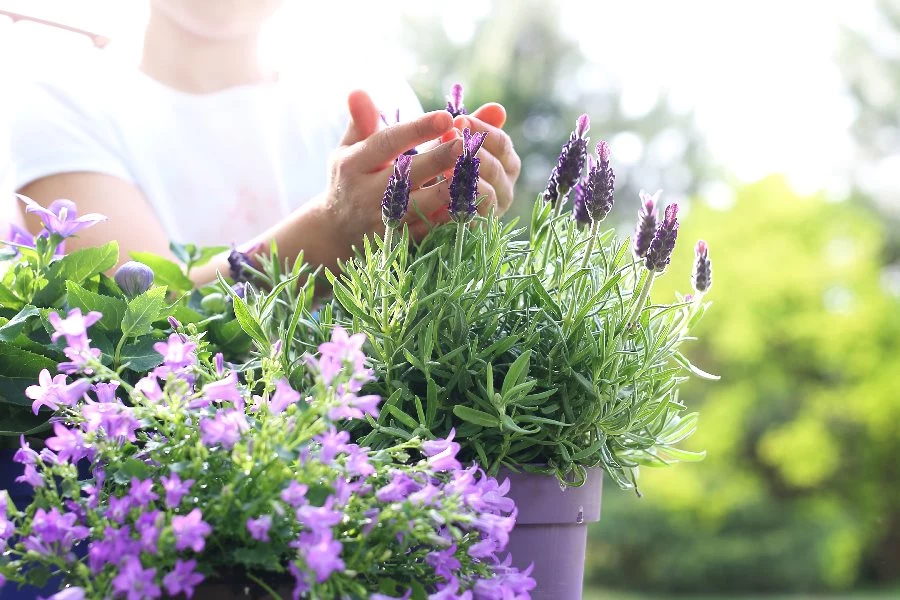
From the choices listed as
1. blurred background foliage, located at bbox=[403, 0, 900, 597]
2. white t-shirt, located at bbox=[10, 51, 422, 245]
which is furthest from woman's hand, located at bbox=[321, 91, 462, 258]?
blurred background foliage, located at bbox=[403, 0, 900, 597]

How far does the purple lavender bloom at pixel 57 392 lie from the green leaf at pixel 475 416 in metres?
0.25

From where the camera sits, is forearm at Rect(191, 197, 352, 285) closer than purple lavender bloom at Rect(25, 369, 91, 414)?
No

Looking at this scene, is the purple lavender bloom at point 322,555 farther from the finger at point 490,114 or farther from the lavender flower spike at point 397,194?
the finger at point 490,114

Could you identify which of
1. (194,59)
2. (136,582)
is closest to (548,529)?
(136,582)

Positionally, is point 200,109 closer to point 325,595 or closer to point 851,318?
point 325,595

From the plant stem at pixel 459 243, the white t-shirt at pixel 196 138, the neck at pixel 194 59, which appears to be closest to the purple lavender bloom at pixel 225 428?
the plant stem at pixel 459 243

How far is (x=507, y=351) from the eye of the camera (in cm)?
72

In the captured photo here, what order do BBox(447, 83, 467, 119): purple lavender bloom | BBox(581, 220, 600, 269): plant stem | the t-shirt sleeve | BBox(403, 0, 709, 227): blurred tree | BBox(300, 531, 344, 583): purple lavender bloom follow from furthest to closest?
BBox(403, 0, 709, 227): blurred tree → the t-shirt sleeve → BBox(447, 83, 467, 119): purple lavender bloom → BBox(581, 220, 600, 269): plant stem → BBox(300, 531, 344, 583): purple lavender bloom

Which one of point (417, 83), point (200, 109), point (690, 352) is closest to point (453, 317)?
point (417, 83)

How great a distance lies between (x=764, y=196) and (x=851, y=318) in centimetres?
178

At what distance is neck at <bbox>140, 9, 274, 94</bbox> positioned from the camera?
154 centimetres

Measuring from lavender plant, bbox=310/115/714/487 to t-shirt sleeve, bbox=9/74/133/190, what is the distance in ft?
2.39

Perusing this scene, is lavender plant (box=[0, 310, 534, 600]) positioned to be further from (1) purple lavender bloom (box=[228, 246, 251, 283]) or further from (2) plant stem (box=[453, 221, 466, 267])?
(1) purple lavender bloom (box=[228, 246, 251, 283])

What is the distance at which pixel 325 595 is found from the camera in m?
0.51
